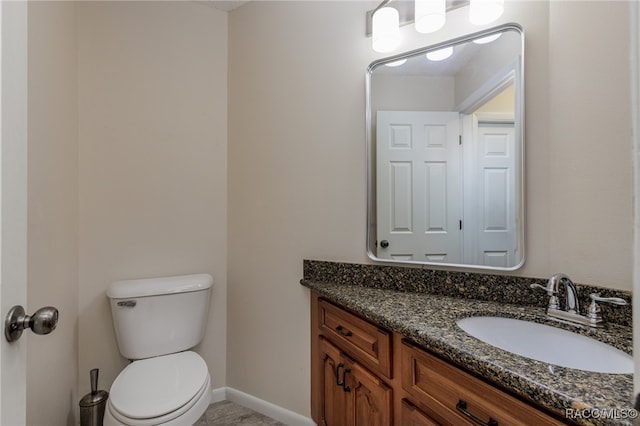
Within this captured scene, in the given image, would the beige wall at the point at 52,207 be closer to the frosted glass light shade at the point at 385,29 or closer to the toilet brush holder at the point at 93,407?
the toilet brush holder at the point at 93,407

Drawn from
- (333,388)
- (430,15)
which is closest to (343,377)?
(333,388)

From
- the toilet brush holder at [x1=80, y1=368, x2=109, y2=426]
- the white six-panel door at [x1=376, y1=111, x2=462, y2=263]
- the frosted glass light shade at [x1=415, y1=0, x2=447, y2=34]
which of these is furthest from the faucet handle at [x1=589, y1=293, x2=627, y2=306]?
the toilet brush holder at [x1=80, y1=368, x2=109, y2=426]

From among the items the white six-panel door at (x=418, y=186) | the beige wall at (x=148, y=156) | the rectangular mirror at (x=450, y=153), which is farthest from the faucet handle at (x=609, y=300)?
the beige wall at (x=148, y=156)

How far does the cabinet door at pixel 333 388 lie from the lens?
135cm

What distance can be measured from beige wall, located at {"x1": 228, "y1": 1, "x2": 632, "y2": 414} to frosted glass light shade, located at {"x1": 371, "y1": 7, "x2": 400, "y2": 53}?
0.28 ft

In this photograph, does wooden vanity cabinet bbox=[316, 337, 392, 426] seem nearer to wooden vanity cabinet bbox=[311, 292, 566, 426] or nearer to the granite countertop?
wooden vanity cabinet bbox=[311, 292, 566, 426]

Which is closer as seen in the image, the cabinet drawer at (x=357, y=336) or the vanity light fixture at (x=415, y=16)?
the cabinet drawer at (x=357, y=336)

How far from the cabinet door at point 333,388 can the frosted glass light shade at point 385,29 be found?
1.39m

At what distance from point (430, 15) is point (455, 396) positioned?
1374 mm

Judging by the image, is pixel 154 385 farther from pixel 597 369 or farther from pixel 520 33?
pixel 520 33

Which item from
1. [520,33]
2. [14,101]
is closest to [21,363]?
[14,101]

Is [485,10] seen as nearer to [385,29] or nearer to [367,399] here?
[385,29]

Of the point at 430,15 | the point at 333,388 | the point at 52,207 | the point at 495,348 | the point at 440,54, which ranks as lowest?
the point at 333,388

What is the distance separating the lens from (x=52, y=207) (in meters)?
1.36
